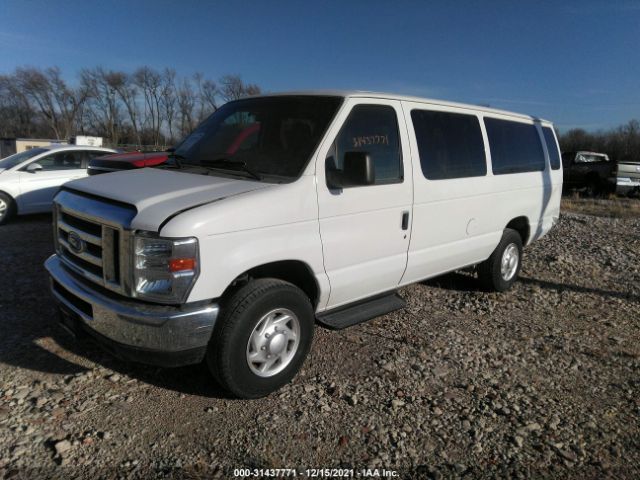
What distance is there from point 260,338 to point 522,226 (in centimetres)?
411

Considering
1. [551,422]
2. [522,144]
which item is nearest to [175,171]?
[551,422]

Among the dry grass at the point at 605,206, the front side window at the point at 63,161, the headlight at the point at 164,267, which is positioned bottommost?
the dry grass at the point at 605,206

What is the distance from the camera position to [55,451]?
110 inches

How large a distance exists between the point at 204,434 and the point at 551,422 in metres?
2.30

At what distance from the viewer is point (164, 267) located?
284 centimetres

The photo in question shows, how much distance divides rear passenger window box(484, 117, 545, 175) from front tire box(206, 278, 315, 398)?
2.99m

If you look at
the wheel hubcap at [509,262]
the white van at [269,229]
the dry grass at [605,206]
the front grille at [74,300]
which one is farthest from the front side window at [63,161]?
the dry grass at [605,206]

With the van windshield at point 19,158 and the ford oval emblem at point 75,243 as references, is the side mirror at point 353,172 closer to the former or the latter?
the ford oval emblem at point 75,243

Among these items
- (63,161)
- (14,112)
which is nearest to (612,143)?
(63,161)

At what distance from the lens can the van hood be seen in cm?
289

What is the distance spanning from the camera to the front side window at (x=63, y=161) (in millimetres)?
9953

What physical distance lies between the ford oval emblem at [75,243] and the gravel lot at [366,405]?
974 millimetres

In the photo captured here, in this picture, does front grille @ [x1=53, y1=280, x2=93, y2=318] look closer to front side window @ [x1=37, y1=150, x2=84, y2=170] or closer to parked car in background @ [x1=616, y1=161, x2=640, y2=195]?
front side window @ [x1=37, y1=150, x2=84, y2=170]

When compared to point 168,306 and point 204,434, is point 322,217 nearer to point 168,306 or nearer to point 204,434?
point 168,306
